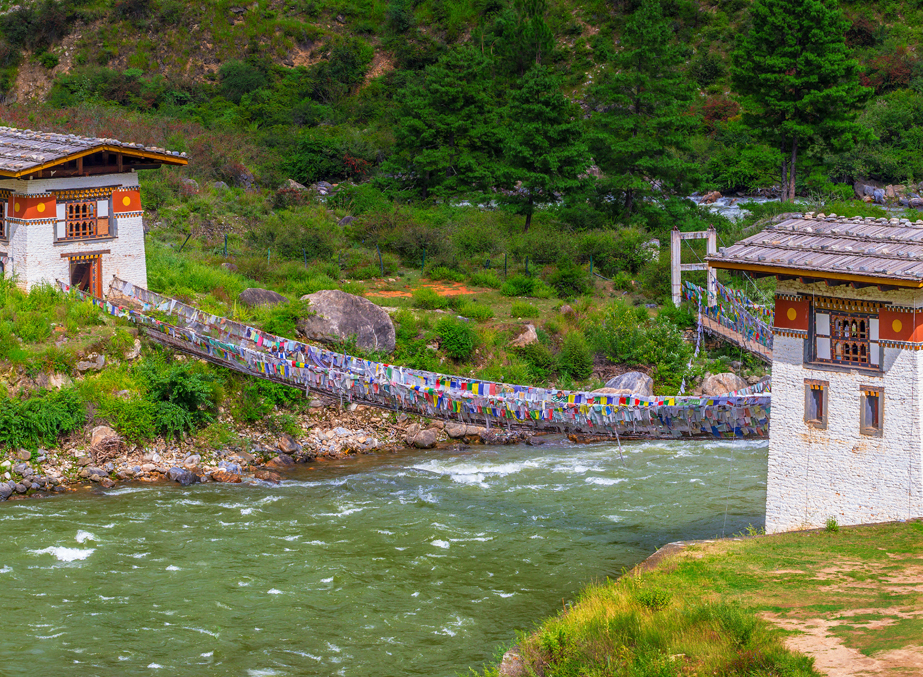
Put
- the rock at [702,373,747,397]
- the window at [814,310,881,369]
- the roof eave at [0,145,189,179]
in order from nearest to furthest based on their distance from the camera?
the window at [814,310,881,369] → the roof eave at [0,145,189,179] → the rock at [702,373,747,397]

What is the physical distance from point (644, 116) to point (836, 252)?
25.3 metres

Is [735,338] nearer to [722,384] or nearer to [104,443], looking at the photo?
[722,384]

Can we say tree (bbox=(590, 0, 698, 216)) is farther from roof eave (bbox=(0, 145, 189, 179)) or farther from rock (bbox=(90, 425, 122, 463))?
rock (bbox=(90, 425, 122, 463))

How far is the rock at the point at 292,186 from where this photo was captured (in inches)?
1946

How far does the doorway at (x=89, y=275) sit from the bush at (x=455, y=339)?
9.29 meters

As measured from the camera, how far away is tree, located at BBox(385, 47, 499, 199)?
46812mm

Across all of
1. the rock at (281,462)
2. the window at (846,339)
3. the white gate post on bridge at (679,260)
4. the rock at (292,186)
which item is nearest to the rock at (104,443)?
the rock at (281,462)

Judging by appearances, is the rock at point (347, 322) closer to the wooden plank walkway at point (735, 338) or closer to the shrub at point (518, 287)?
the shrub at point (518, 287)

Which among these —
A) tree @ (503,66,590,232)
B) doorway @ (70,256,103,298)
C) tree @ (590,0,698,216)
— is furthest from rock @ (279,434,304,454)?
tree @ (590,0,698,216)

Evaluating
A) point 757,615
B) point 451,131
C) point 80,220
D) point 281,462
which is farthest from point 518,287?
point 757,615

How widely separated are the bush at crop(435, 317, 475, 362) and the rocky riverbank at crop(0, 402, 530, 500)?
3064 mm

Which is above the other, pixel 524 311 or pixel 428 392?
pixel 524 311

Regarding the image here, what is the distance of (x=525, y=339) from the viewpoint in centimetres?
3262

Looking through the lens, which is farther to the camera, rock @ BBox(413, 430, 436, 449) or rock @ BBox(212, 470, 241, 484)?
rock @ BBox(413, 430, 436, 449)
